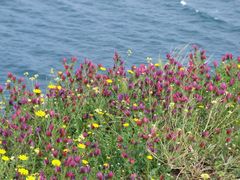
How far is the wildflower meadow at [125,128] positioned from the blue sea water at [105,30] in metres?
7.95

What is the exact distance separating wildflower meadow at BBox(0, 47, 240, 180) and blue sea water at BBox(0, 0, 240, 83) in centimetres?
795

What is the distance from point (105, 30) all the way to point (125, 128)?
12760 millimetres

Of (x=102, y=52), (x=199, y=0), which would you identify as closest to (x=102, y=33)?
(x=102, y=52)

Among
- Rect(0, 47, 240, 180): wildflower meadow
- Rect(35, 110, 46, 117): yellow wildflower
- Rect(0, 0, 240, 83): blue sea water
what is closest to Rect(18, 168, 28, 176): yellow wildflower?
Rect(0, 47, 240, 180): wildflower meadow

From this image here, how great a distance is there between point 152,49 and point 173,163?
12.1 m

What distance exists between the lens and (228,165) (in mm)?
6758

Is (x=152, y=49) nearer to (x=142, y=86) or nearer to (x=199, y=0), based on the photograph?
(x=199, y=0)

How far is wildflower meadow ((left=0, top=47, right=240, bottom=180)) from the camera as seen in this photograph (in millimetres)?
6445

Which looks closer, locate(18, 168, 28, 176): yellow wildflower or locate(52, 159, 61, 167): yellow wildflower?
locate(18, 168, 28, 176): yellow wildflower

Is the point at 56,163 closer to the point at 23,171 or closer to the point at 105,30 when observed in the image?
the point at 23,171

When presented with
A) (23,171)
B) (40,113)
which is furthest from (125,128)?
(23,171)

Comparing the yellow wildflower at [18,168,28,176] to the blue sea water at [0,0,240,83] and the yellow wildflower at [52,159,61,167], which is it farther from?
the blue sea water at [0,0,240,83]

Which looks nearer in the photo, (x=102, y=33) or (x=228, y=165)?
(x=228, y=165)

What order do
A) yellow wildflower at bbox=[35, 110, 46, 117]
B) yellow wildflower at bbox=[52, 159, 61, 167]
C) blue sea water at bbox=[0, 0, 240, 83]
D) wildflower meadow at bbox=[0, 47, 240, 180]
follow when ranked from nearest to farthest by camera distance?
yellow wildflower at bbox=[52, 159, 61, 167], wildflower meadow at bbox=[0, 47, 240, 180], yellow wildflower at bbox=[35, 110, 46, 117], blue sea water at bbox=[0, 0, 240, 83]
